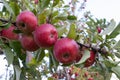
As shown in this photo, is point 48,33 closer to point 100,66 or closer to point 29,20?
point 29,20

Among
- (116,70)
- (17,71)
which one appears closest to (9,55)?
(17,71)

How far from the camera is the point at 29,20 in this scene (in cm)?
123

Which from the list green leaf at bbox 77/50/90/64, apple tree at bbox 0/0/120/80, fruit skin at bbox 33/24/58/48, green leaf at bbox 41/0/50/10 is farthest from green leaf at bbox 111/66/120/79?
green leaf at bbox 41/0/50/10

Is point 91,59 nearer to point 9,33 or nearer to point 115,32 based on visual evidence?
point 115,32

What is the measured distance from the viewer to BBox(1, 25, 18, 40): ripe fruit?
137cm

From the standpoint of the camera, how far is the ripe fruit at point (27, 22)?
1240mm

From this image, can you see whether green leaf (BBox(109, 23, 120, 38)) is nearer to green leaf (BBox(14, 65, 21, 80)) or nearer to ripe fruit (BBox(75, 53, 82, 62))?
ripe fruit (BBox(75, 53, 82, 62))

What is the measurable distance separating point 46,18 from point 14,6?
0.53 ft

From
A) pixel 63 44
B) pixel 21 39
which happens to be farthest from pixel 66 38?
pixel 21 39

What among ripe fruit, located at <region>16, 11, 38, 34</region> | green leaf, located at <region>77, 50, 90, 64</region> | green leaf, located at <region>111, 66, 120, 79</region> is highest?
ripe fruit, located at <region>16, 11, 38, 34</region>

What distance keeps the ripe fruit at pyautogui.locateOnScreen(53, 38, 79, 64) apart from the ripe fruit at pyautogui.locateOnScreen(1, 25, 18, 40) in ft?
0.79

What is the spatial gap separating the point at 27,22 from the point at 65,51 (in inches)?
7.3

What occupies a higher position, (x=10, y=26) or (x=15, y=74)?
(x=10, y=26)

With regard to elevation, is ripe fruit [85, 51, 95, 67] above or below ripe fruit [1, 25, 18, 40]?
below
